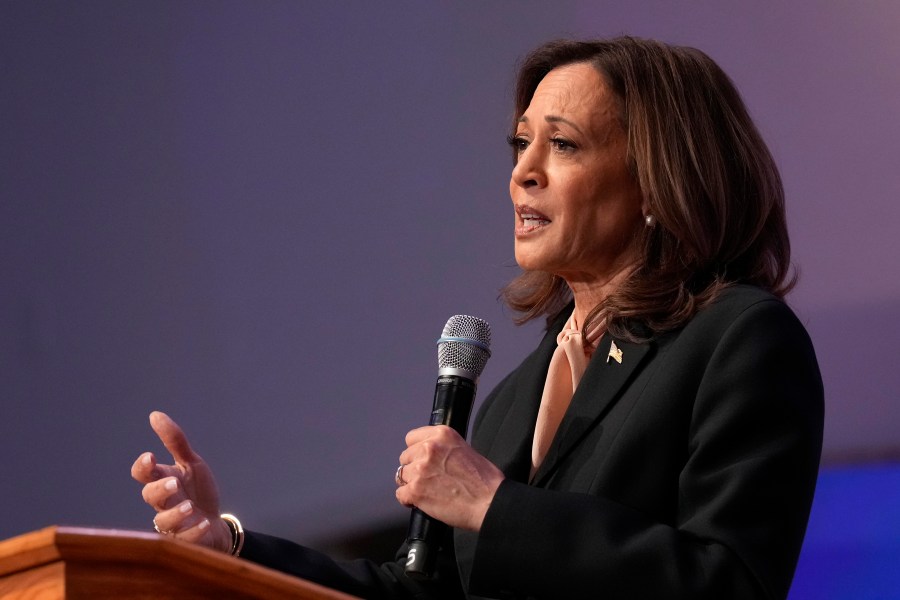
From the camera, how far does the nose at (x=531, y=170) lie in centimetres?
233

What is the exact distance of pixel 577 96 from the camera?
7.84ft

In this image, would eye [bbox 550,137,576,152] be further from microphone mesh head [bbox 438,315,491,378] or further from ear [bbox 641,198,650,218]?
microphone mesh head [bbox 438,315,491,378]

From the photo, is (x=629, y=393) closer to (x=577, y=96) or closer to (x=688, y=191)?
(x=688, y=191)

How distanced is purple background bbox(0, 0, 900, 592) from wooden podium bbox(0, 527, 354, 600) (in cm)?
196

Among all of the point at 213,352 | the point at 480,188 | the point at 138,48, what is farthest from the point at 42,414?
Answer: the point at 480,188

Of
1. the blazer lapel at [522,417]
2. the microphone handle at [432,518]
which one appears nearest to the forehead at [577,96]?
the blazer lapel at [522,417]

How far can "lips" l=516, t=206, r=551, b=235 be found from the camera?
7.66ft

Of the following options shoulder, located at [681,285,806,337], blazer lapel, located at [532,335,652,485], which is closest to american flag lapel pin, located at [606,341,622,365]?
blazer lapel, located at [532,335,652,485]

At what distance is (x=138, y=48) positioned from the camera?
11.1 feet

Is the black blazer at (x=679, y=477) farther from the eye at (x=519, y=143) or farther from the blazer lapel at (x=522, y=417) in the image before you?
the eye at (x=519, y=143)

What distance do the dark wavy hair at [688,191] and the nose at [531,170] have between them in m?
0.17

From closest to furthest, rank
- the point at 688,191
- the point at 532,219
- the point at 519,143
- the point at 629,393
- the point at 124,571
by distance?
the point at 124,571 < the point at 629,393 < the point at 688,191 < the point at 532,219 < the point at 519,143

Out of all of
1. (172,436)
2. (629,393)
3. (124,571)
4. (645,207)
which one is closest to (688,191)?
(645,207)

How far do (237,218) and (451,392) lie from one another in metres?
1.57
